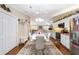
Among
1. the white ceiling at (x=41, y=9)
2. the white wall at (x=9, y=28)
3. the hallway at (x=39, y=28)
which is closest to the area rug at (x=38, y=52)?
the hallway at (x=39, y=28)

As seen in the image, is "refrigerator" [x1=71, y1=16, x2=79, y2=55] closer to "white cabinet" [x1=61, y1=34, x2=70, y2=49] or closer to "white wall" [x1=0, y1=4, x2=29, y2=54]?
"white cabinet" [x1=61, y1=34, x2=70, y2=49]

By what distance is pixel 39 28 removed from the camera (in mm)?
2719

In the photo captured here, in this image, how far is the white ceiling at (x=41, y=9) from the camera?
2477 mm

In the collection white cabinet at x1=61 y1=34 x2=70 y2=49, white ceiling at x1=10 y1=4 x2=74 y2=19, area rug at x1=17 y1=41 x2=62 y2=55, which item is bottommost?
area rug at x1=17 y1=41 x2=62 y2=55

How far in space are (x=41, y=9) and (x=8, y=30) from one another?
0.91 m

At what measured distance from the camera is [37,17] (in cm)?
270

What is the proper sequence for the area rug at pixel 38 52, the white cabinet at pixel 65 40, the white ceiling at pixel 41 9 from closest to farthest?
the white ceiling at pixel 41 9, the area rug at pixel 38 52, the white cabinet at pixel 65 40

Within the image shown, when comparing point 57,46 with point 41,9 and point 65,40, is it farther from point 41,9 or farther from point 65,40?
point 41,9

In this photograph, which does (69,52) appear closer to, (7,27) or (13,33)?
(13,33)

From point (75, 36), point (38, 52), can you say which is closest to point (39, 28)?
point (38, 52)

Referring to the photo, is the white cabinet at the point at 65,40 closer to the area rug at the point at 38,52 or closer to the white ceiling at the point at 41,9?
the area rug at the point at 38,52

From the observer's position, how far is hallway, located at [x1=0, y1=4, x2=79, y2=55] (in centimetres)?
255

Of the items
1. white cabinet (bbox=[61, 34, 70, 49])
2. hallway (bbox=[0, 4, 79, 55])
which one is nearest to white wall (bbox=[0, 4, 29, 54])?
hallway (bbox=[0, 4, 79, 55])

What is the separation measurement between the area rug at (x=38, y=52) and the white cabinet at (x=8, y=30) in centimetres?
27
